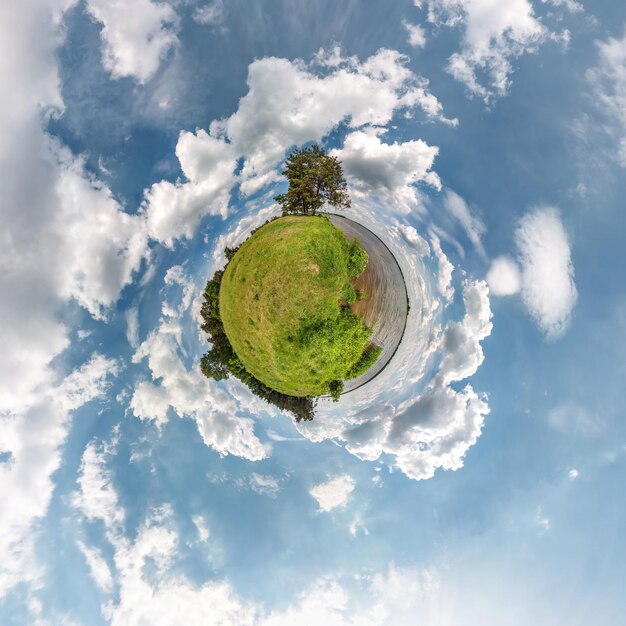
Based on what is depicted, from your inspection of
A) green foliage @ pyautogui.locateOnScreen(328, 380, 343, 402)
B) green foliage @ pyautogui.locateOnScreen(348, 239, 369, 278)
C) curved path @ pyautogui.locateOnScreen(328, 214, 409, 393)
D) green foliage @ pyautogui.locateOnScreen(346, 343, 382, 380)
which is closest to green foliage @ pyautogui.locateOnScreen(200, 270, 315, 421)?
green foliage @ pyautogui.locateOnScreen(328, 380, 343, 402)

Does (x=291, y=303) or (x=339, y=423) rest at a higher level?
(x=291, y=303)

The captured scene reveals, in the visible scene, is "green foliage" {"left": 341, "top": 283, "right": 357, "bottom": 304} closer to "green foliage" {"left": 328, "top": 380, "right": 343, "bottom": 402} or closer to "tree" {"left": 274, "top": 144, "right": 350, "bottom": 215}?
"green foliage" {"left": 328, "top": 380, "right": 343, "bottom": 402}

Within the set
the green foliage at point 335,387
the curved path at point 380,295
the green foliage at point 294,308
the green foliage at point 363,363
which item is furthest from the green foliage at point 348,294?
the green foliage at point 335,387

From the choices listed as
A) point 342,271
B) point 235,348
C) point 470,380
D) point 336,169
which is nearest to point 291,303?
point 342,271

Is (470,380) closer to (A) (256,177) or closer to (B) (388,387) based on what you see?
(B) (388,387)

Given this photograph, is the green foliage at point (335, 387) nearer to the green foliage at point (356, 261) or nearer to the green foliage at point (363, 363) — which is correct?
the green foliage at point (363, 363)

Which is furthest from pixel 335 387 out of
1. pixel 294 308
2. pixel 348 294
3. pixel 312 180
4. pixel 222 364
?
pixel 312 180
